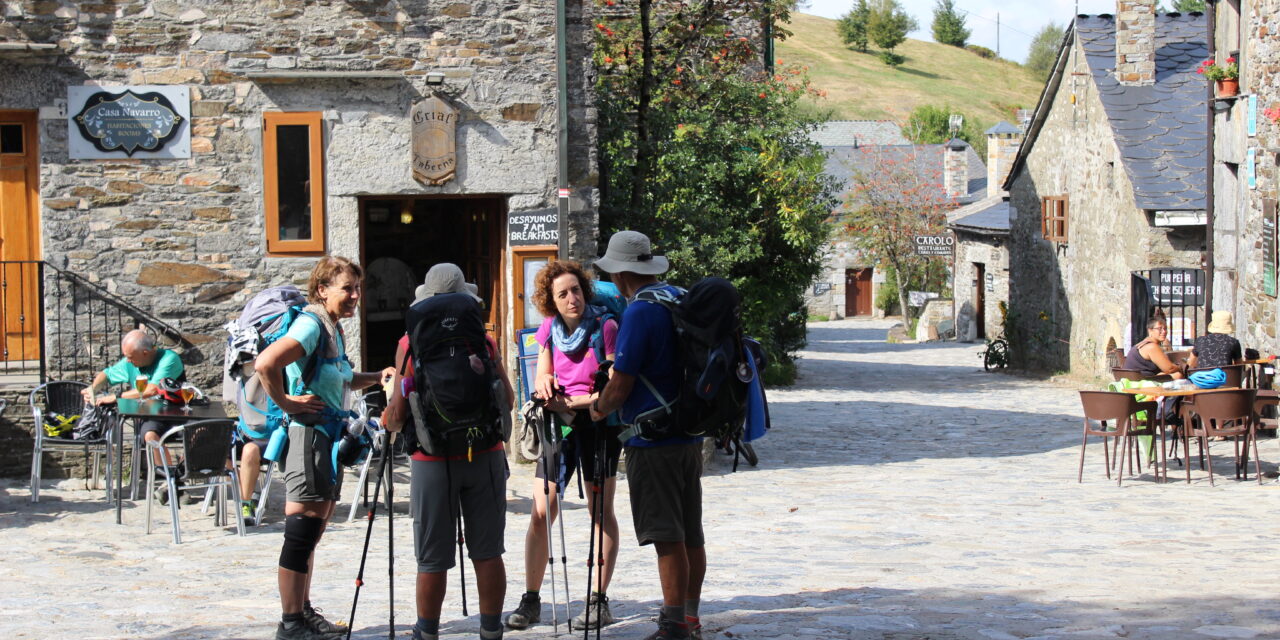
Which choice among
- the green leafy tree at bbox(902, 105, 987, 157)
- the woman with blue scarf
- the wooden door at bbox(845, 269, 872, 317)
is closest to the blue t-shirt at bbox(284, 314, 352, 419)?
the woman with blue scarf

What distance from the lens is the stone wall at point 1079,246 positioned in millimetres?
19734

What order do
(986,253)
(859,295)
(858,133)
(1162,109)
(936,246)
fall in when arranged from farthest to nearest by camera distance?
(858,133)
(859,295)
(936,246)
(986,253)
(1162,109)

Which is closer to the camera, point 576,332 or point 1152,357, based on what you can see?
point 576,332

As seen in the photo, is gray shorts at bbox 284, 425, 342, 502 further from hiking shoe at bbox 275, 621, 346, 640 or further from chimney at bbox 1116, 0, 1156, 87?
chimney at bbox 1116, 0, 1156, 87

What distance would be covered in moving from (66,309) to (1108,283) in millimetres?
15749

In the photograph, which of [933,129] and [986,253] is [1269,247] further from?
[933,129]

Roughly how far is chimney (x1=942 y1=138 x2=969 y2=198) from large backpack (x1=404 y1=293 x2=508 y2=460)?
128 ft

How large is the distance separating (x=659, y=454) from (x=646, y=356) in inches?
15.3

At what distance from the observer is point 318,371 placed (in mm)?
5555

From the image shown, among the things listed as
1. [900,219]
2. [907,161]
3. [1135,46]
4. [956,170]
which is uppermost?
[907,161]

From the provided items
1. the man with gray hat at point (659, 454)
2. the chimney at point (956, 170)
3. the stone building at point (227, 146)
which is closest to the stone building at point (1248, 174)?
the stone building at point (227, 146)

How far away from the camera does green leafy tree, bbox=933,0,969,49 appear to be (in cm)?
10544

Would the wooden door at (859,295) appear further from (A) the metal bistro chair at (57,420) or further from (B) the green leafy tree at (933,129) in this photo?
(A) the metal bistro chair at (57,420)

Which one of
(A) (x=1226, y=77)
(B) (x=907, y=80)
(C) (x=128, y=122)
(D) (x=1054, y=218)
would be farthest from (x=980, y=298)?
(B) (x=907, y=80)
